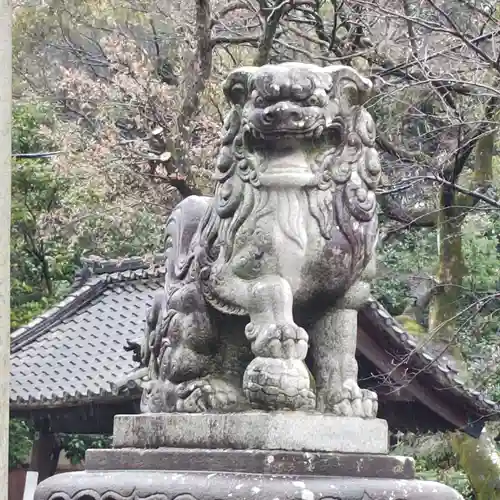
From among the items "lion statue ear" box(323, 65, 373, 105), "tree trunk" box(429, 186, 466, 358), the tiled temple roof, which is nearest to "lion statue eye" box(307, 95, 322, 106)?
"lion statue ear" box(323, 65, 373, 105)

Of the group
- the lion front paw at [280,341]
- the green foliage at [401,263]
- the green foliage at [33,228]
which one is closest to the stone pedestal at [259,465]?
the lion front paw at [280,341]

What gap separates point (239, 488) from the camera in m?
3.69

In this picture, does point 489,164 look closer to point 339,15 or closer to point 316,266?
point 339,15

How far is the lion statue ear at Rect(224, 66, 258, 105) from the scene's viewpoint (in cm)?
422

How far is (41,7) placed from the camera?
1716 centimetres

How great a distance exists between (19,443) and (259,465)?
13.7 metres

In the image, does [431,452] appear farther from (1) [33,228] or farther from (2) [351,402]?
(2) [351,402]

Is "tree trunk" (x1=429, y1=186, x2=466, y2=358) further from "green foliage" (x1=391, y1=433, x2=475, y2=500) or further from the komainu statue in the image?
the komainu statue

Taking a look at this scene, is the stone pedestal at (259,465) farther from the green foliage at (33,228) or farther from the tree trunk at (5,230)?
the green foliage at (33,228)

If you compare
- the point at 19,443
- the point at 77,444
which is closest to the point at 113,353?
the point at 77,444

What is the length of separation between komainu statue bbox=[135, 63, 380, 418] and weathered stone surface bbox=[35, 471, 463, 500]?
12.1 inches

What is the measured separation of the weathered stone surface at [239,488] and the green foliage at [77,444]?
10.3 metres

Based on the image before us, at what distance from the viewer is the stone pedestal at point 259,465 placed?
146 inches

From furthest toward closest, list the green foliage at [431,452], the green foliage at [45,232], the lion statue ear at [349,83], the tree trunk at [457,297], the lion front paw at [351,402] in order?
1. the green foliage at [431,452]
2. the green foliage at [45,232]
3. the tree trunk at [457,297]
4. the lion statue ear at [349,83]
5. the lion front paw at [351,402]
